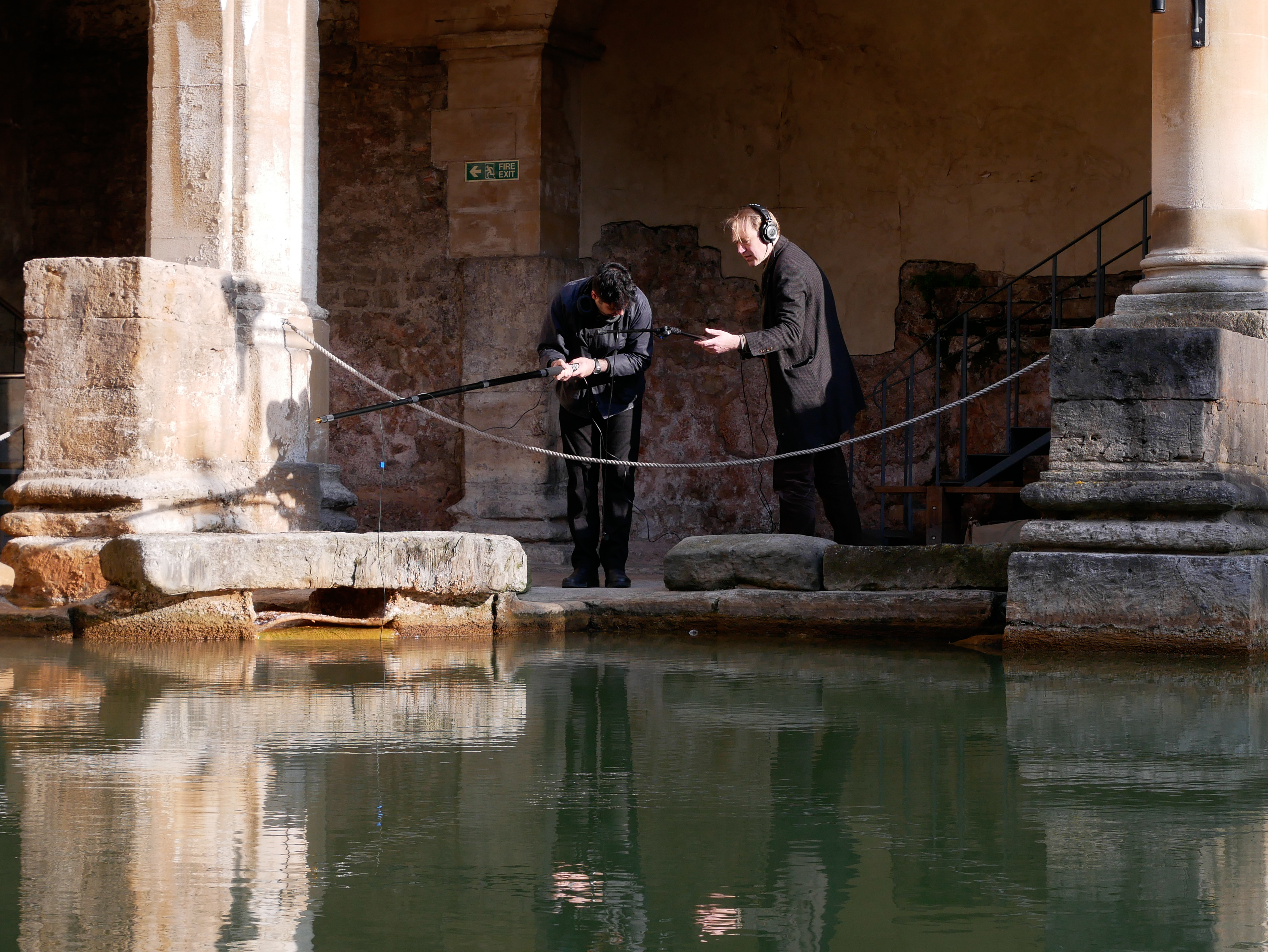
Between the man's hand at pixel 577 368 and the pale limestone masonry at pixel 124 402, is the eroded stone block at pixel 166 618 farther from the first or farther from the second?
the man's hand at pixel 577 368

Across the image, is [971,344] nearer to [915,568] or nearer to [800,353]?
[800,353]

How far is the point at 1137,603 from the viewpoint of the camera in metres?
5.72

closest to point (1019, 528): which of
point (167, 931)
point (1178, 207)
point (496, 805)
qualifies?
point (1178, 207)

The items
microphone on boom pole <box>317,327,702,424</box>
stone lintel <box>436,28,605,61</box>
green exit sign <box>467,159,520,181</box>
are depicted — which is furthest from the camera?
green exit sign <box>467,159,520,181</box>

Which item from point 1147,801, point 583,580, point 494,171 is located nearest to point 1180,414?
point 583,580

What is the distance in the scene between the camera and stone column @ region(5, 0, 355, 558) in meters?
6.43

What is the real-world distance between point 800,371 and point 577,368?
36.4 inches

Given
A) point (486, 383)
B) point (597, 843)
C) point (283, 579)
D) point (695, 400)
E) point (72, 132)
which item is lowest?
point (597, 843)

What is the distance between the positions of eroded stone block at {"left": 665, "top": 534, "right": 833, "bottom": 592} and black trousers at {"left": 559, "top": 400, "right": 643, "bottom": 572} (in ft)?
1.97

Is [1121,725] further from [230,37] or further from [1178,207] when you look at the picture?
[230,37]

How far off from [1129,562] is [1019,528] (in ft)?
9.14

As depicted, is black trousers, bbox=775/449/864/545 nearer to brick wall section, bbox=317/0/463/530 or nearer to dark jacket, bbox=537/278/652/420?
dark jacket, bbox=537/278/652/420

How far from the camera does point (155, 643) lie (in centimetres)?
596

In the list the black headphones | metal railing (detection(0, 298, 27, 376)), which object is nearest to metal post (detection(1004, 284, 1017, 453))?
the black headphones
